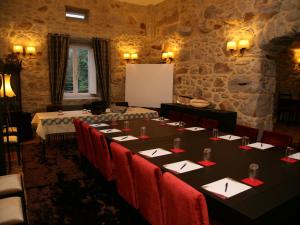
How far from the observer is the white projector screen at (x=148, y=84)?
6766 mm

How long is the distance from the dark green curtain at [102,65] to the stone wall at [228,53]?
73.1 inches

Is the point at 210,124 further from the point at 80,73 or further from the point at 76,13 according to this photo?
the point at 76,13

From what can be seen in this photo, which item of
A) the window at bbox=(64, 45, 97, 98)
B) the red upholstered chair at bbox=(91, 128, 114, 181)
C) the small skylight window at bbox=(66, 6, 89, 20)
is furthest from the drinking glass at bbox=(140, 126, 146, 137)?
the small skylight window at bbox=(66, 6, 89, 20)

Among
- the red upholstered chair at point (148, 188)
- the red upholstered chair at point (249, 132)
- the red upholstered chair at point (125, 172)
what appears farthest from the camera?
the red upholstered chair at point (249, 132)

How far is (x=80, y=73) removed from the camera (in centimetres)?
697

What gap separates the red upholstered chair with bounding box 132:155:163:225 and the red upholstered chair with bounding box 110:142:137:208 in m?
0.13

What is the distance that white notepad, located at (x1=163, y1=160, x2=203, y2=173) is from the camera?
6.36ft

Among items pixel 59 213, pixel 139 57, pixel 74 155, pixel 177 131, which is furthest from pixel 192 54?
pixel 59 213

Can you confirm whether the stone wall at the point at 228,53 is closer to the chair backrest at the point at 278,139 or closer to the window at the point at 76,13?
the chair backrest at the point at 278,139

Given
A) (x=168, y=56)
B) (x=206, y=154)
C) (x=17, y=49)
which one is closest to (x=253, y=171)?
(x=206, y=154)

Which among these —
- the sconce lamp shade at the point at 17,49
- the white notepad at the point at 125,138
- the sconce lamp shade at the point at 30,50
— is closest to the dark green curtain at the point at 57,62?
the sconce lamp shade at the point at 30,50

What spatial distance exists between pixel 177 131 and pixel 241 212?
6.84 feet

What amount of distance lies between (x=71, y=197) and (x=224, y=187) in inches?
76.7

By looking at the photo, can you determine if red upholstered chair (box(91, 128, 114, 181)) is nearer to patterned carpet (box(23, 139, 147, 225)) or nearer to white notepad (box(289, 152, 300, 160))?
patterned carpet (box(23, 139, 147, 225))
